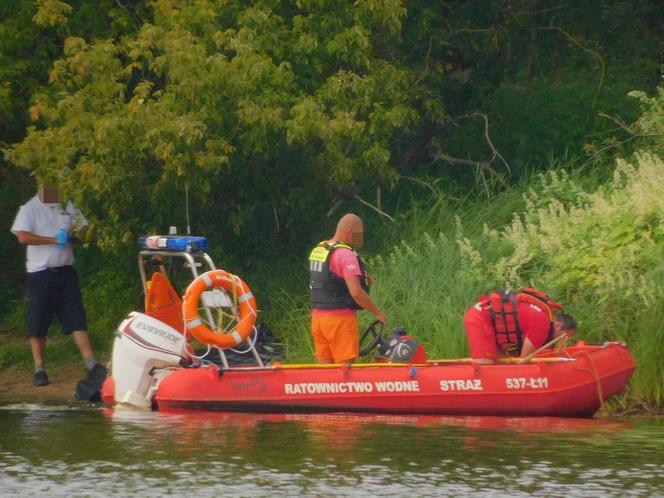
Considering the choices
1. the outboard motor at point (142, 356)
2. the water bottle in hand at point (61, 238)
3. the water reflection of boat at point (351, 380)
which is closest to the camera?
the water reflection of boat at point (351, 380)

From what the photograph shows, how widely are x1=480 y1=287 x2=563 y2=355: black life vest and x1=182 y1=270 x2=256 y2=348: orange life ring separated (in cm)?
188

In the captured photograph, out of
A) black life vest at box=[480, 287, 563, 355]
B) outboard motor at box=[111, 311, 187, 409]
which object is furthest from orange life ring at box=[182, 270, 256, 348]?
black life vest at box=[480, 287, 563, 355]

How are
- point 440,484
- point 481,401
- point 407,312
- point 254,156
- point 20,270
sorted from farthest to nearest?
point 20,270, point 254,156, point 407,312, point 481,401, point 440,484

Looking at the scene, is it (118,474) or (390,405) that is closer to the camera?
(118,474)

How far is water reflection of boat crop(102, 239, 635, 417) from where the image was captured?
12.5m

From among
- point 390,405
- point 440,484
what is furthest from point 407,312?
point 440,484

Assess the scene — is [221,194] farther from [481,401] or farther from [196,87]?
[481,401]

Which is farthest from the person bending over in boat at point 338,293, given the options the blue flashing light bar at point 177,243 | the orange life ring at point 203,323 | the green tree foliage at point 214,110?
the green tree foliage at point 214,110

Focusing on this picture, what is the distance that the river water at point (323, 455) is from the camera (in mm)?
9523

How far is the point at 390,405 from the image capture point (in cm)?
1290

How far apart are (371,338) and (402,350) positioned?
143 centimetres

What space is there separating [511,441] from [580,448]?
0.54 meters

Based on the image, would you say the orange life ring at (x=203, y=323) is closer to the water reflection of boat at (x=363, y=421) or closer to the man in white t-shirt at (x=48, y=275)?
the water reflection of boat at (x=363, y=421)

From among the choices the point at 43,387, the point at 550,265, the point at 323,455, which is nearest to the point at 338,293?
the point at 323,455
